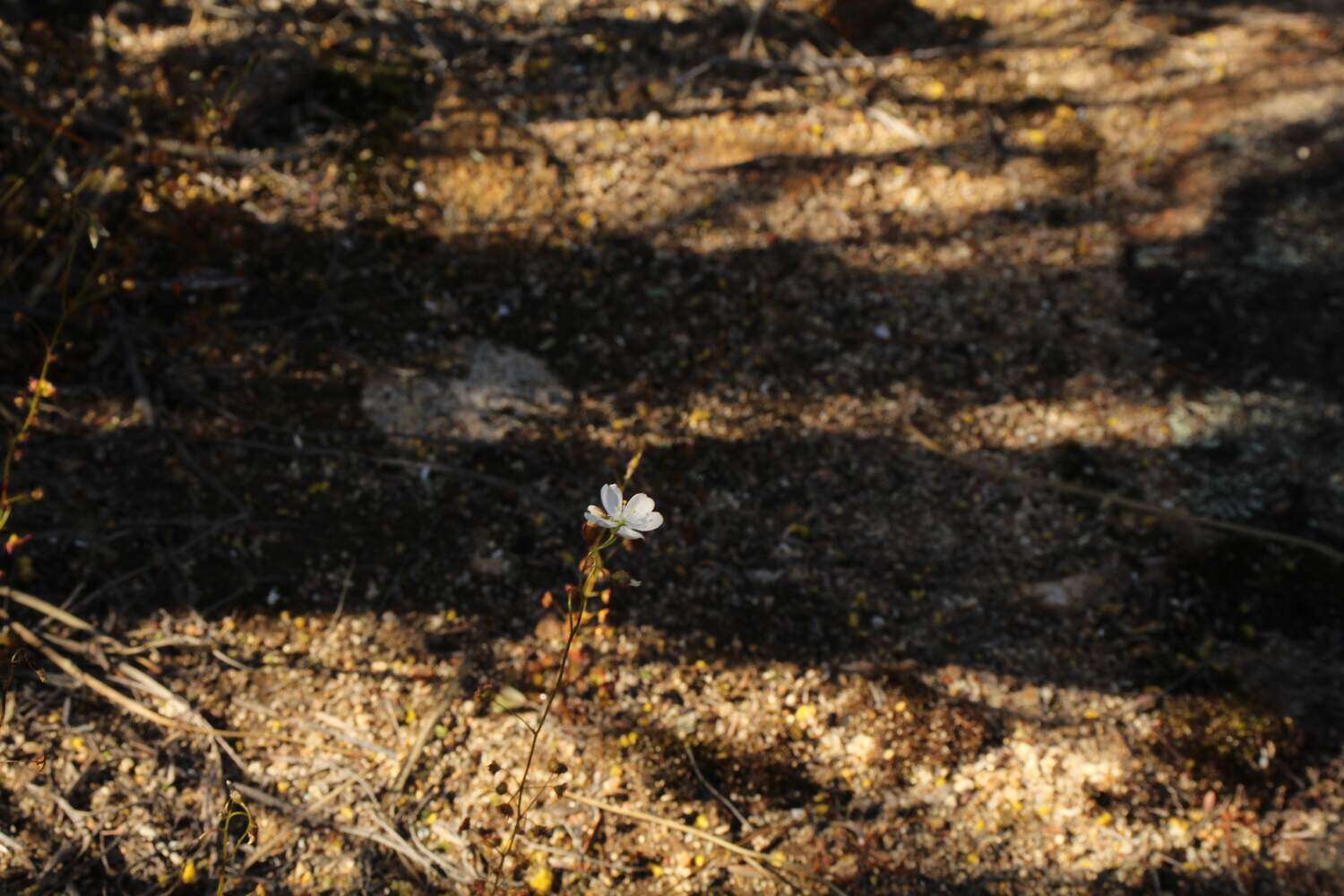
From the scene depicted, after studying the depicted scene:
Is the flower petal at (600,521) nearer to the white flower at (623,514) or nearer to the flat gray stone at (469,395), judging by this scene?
the white flower at (623,514)

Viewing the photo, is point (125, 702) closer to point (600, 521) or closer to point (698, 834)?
point (698, 834)

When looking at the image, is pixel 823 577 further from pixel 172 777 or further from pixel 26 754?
pixel 26 754

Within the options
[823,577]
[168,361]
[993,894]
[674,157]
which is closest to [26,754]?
[168,361]

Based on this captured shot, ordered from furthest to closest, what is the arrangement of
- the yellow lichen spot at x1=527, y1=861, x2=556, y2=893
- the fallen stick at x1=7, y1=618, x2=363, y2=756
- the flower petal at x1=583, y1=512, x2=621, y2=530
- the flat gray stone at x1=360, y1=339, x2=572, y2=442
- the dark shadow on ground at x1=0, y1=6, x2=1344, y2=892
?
the flat gray stone at x1=360, y1=339, x2=572, y2=442 < the dark shadow on ground at x1=0, y1=6, x2=1344, y2=892 < the fallen stick at x1=7, y1=618, x2=363, y2=756 < the yellow lichen spot at x1=527, y1=861, x2=556, y2=893 < the flower petal at x1=583, y1=512, x2=621, y2=530

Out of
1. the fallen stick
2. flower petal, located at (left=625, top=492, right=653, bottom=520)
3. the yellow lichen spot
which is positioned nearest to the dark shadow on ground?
the fallen stick

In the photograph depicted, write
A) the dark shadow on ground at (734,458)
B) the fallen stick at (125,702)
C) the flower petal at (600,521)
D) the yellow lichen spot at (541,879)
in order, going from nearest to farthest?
1. the flower petal at (600,521)
2. the yellow lichen spot at (541,879)
3. the fallen stick at (125,702)
4. the dark shadow on ground at (734,458)

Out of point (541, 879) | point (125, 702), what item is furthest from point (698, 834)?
point (125, 702)

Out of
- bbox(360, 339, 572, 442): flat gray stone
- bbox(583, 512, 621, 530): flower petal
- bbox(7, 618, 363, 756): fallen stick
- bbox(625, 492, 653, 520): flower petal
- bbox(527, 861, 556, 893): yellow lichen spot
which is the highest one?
bbox(583, 512, 621, 530): flower petal

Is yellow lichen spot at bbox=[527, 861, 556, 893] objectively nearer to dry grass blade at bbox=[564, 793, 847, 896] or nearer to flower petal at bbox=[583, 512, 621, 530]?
dry grass blade at bbox=[564, 793, 847, 896]

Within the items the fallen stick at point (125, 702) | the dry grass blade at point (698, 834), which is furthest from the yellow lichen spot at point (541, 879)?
the fallen stick at point (125, 702)
